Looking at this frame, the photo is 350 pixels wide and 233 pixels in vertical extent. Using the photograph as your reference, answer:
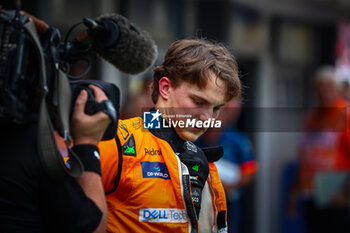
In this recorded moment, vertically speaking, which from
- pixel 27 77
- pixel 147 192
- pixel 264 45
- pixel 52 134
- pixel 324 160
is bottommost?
pixel 324 160

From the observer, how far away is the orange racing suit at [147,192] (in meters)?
1.33

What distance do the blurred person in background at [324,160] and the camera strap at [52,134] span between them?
3.07 m

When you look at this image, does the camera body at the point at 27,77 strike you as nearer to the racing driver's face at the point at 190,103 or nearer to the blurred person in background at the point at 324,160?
the racing driver's face at the point at 190,103

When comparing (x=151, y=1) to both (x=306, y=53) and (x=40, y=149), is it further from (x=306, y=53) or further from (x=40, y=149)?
(x=40, y=149)

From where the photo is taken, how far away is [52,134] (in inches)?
45.8

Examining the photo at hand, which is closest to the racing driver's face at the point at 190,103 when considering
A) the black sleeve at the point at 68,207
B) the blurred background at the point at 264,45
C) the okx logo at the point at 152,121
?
the okx logo at the point at 152,121

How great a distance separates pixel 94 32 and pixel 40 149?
1.42 feet

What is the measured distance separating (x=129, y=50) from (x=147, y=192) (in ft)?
1.46

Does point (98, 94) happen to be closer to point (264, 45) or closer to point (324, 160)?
point (324, 160)

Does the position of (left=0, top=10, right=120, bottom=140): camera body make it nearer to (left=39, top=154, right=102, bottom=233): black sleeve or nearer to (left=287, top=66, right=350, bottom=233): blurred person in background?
(left=39, top=154, right=102, bottom=233): black sleeve

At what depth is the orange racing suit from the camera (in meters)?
1.33

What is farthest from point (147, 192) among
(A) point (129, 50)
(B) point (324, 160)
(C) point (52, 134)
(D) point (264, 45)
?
(D) point (264, 45)

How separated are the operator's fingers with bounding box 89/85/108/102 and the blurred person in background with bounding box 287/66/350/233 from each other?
2979 millimetres

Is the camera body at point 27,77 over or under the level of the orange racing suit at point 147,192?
over
